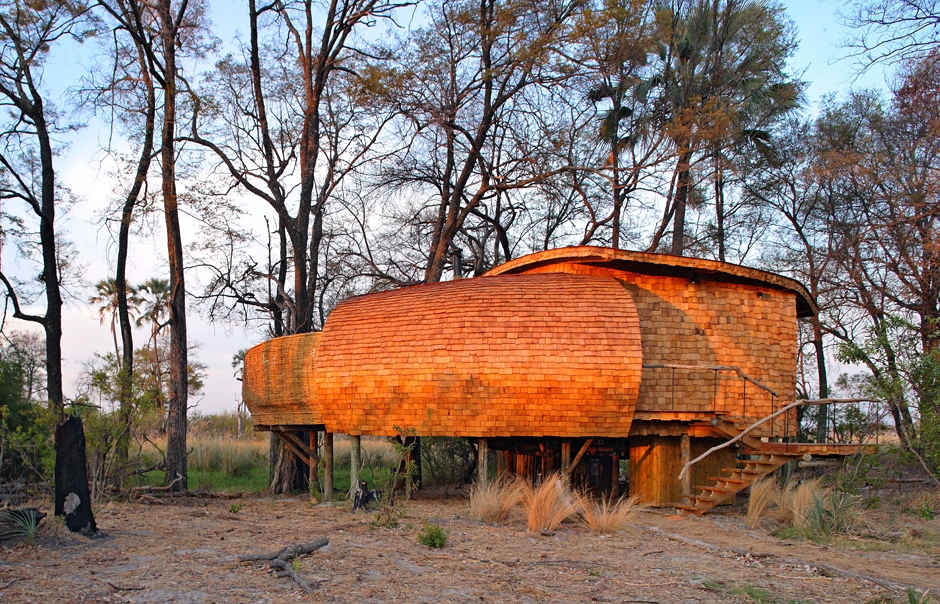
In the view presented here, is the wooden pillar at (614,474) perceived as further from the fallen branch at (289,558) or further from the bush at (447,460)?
the fallen branch at (289,558)

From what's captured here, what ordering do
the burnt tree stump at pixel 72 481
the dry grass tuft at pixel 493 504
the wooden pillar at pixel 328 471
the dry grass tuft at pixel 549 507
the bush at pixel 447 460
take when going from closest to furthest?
1. the burnt tree stump at pixel 72 481
2. the dry grass tuft at pixel 549 507
3. the dry grass tuft at pixel 493 504
4. the wooden pillar at pixel 328 471
5. the bush at pixel 447 460

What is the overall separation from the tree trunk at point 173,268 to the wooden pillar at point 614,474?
9.33 meters

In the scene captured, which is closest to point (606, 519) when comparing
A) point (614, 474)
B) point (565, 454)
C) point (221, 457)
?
point (565, 454)

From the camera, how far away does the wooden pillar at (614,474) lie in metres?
17.5

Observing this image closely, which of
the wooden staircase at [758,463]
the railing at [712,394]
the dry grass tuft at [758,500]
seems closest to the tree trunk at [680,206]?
the railing at [712,394]

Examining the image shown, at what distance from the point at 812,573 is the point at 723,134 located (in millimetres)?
15322

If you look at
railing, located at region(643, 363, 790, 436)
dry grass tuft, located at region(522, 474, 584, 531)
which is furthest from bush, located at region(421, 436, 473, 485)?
dry grass tuft, located at region(522, 474, 584, 531)

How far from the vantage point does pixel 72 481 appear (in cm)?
1004

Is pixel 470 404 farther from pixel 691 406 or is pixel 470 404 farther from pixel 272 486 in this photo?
pixel 272 486

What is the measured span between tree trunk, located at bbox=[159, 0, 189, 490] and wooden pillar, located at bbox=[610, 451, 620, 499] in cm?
933

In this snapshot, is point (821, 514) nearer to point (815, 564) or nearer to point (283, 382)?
point (815, 564)

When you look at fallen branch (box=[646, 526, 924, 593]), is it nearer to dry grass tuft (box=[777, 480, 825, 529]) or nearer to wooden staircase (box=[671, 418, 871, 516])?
dry grass tuft (box=[777, 480, 825, 529])

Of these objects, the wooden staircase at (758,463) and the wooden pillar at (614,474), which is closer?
the wooden staircase at (758,463)

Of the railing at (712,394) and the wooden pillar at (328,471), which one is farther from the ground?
the railing at (712,394)
